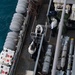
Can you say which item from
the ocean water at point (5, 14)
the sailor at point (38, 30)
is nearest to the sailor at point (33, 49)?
the sailor at point (38, 30)

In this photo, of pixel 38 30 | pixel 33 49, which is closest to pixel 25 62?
pixel 33 49

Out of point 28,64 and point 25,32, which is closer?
point 28,64

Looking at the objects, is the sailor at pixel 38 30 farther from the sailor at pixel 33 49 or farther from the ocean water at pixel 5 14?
the ocean water at pixel 5 14

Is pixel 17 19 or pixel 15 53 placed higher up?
pixel 17 19

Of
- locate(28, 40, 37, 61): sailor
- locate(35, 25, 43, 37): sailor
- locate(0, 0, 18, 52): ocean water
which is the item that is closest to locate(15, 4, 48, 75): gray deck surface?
locate(28, 40, 37, 61): sailor

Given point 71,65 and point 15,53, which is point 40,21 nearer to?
point 15,53

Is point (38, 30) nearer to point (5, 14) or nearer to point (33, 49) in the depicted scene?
point (33, 49)

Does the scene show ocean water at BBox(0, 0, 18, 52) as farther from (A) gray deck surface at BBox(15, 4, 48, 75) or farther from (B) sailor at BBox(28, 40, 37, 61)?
(B) sailor at BBox(28, 40, 37, 61)

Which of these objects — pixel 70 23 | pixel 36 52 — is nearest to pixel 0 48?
pixel 36 52
